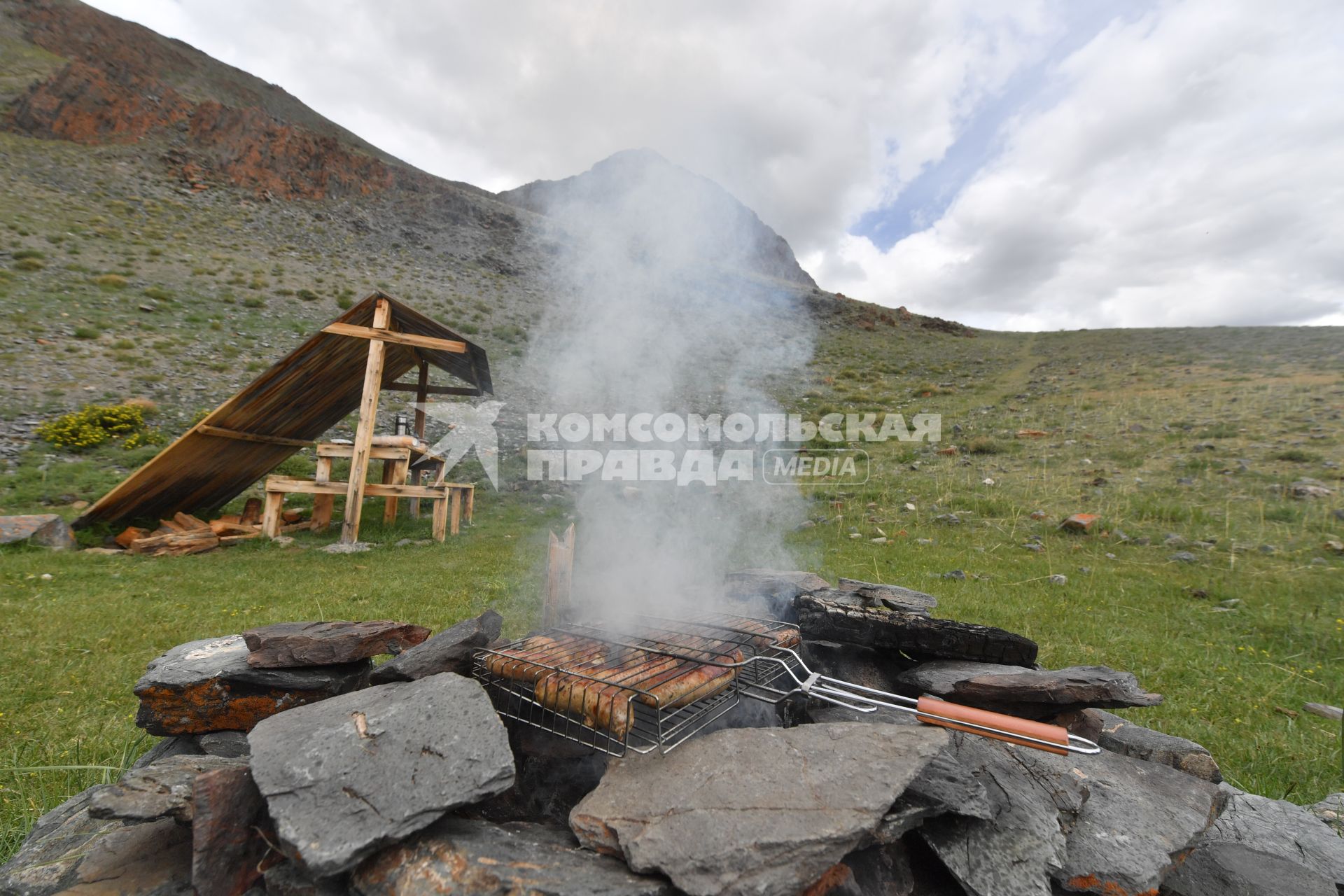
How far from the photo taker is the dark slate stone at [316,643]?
8.74 ft

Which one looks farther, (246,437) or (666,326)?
(246,437)

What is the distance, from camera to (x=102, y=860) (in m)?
1.87

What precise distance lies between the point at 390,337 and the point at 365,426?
4.68ft

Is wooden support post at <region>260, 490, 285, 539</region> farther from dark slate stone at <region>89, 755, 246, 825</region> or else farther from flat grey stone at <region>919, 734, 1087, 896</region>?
flat grey stone at <region>919, 734, 1087, 896</region>

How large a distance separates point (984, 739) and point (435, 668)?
96.2 inches

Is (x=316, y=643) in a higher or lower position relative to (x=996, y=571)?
higher

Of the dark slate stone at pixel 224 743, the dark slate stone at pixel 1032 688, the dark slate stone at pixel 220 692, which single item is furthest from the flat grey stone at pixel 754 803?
the dark slate stone at pixel 224 743

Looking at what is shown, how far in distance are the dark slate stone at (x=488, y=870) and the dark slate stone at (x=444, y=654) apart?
35.0 inches

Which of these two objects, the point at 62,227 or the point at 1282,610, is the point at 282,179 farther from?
the point at 1282,610

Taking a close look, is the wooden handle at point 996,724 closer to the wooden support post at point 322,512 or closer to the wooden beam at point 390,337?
the wooden beam at point 390,337

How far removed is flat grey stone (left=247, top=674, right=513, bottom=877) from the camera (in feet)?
5.25

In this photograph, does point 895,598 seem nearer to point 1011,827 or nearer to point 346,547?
point 1011,827

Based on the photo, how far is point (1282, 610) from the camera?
555 centimetres

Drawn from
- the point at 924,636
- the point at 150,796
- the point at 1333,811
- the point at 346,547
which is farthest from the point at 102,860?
the point at 346,547
